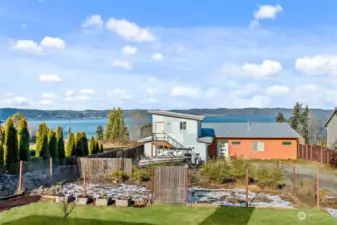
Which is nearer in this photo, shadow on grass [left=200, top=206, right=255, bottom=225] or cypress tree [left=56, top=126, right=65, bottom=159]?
shadow on grass [left=200, top=206, right=255, bottom=225]

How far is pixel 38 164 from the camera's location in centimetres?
1616

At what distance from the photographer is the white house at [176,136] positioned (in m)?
27.1

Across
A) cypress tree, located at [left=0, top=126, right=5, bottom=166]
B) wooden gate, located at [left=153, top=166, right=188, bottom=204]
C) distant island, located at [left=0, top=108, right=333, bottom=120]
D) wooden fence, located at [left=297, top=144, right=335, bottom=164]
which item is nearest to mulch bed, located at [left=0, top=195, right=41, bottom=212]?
wooden gate, located at [left=153, top=166, right=188, bottom=204]

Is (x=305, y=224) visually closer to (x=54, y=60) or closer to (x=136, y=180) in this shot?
(x=136, y=180)

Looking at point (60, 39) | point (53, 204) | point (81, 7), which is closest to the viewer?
point (53, 204)

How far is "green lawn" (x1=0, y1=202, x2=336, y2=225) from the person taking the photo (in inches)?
377

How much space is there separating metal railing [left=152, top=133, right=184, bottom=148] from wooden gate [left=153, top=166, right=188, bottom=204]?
15.5 m

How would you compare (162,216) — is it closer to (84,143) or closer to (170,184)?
(170,184)

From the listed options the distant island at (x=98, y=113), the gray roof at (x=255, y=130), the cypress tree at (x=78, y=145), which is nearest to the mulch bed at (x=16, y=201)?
the cypress tree at (x=78, y=145)

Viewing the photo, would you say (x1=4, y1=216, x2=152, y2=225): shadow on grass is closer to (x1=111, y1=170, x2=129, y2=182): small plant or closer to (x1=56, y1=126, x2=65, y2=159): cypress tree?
(x1=111, y1=170, x2=129, y2=182): small plant

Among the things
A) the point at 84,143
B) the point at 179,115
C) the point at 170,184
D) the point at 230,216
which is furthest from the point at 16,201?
the point at 179,115

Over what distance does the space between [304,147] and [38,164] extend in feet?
71.8

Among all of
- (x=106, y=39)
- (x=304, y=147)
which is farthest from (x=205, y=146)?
(x=106, y=39)

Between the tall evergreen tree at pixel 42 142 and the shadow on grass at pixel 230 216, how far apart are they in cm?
1359
